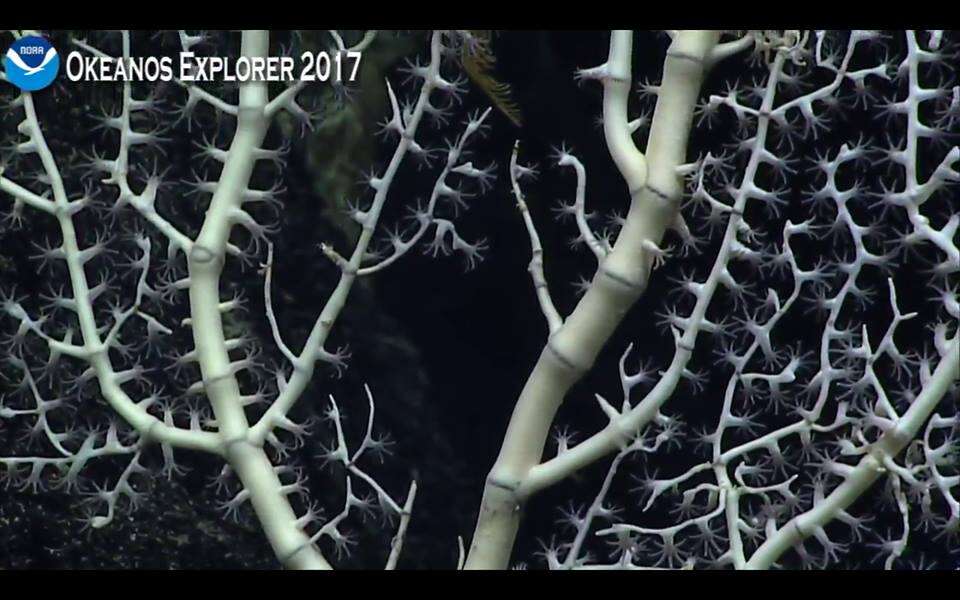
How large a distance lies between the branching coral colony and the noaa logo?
0.12m

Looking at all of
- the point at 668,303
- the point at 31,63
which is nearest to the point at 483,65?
the point at 668,303

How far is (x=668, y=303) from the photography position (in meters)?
2.19

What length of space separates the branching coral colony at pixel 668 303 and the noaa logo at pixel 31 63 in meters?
0.12

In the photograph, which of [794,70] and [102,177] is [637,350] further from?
[102,177]

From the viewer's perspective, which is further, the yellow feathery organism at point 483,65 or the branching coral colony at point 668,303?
the yellow feathery organism at point 483,65

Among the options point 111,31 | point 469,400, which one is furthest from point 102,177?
point 469,400

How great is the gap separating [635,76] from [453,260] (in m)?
0.51

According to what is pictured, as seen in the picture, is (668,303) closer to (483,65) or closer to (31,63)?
(483,65)

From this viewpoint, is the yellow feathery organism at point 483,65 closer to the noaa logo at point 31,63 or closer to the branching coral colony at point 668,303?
the branching coral colony at point 668,303

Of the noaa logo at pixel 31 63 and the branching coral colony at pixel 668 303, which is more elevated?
the noaa logo at pixel 31 63

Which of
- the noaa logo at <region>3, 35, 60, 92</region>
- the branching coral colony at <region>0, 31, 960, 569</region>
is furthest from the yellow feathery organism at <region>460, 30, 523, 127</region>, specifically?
the noaa logo at <region>3, 35, 60, 92</region>

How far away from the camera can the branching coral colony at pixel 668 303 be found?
5.65 ft

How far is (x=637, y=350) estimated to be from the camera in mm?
2197

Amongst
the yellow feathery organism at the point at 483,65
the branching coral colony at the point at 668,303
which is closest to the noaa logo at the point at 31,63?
the branching coral colony at the point at 668,303
